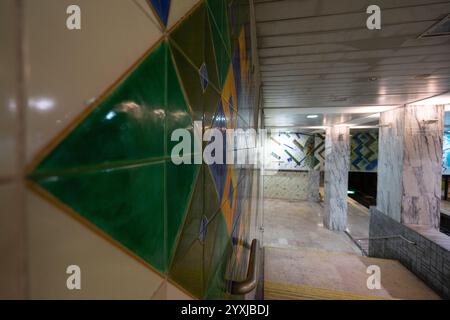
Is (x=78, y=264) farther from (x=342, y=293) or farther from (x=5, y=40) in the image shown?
(x=342, y=293)

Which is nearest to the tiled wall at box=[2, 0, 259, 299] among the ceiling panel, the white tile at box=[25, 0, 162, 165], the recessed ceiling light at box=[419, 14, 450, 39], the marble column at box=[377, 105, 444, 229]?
the white tile at box=[25, 0, 162, 165]

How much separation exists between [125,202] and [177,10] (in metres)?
0.34

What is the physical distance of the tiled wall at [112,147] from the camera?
18 centimetres

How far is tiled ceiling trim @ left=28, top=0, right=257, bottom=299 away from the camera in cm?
21

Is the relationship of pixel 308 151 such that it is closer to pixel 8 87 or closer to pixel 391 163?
pixel 391 163

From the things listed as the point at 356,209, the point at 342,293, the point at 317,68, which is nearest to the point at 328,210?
the point at 356,209

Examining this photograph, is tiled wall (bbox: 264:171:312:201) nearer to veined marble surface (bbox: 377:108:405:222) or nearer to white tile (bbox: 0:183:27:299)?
veined marble surface (bbox: 377:108:405:222)

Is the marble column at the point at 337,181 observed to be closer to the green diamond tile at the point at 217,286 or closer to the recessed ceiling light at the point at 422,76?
the recessed ceiling light at the point at 422,76

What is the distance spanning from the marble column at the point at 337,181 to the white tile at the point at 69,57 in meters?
6.59

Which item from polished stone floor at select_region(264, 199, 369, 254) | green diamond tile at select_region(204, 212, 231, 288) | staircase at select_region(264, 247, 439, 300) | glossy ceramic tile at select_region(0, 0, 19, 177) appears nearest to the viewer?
glossy ceramic tile at select_region(0, 0, 19, 177)

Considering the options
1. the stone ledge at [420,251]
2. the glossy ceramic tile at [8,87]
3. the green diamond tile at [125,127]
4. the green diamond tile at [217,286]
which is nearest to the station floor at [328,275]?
the stone ledge at [420,251]

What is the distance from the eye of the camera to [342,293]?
7.69 feet

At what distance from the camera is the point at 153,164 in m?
0.32
